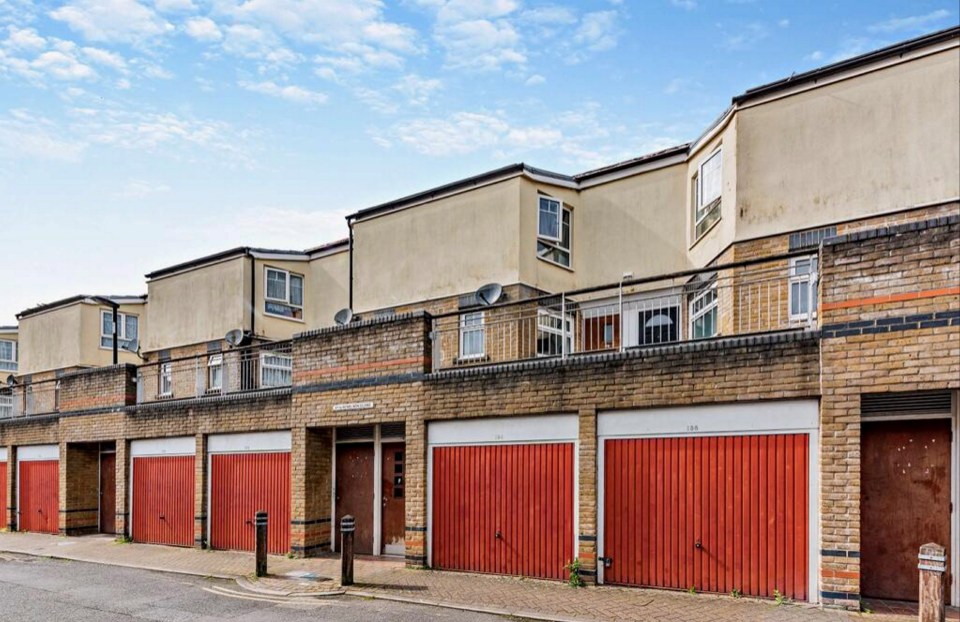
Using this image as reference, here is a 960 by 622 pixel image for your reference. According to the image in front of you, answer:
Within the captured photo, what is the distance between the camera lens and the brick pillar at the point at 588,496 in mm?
10617

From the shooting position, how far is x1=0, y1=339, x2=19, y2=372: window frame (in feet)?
126

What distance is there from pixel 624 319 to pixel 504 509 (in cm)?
475

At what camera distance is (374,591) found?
10.9m

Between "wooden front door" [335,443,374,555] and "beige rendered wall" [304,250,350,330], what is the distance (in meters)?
8.63

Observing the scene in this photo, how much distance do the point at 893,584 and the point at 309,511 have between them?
31.8ft

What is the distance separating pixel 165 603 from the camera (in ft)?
35.0

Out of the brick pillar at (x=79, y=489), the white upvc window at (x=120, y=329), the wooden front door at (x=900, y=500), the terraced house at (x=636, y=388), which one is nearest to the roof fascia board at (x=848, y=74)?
the terraced house at (x=636, y=388)

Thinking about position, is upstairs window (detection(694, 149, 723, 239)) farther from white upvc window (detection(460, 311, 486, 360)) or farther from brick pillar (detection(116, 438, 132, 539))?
brick pillar (detection(116, 438, 132, 539))

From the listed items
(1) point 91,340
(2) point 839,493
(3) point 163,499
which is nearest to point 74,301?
(1) point 91,340

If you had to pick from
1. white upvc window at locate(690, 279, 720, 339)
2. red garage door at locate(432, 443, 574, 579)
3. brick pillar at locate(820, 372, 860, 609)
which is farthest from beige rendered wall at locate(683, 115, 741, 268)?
red garage door at locate(432, 443, 574, 579)

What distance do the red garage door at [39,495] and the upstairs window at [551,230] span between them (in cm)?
1480

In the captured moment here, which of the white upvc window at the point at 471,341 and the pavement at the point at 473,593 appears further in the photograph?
the white upvc window at the point at 471,341

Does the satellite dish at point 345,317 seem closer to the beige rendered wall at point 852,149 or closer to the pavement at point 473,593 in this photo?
the pavement at point 473,593

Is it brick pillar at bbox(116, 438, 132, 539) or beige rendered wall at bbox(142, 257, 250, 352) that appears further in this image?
beige rendered wall at bbox(142, 257, 250, 352)
